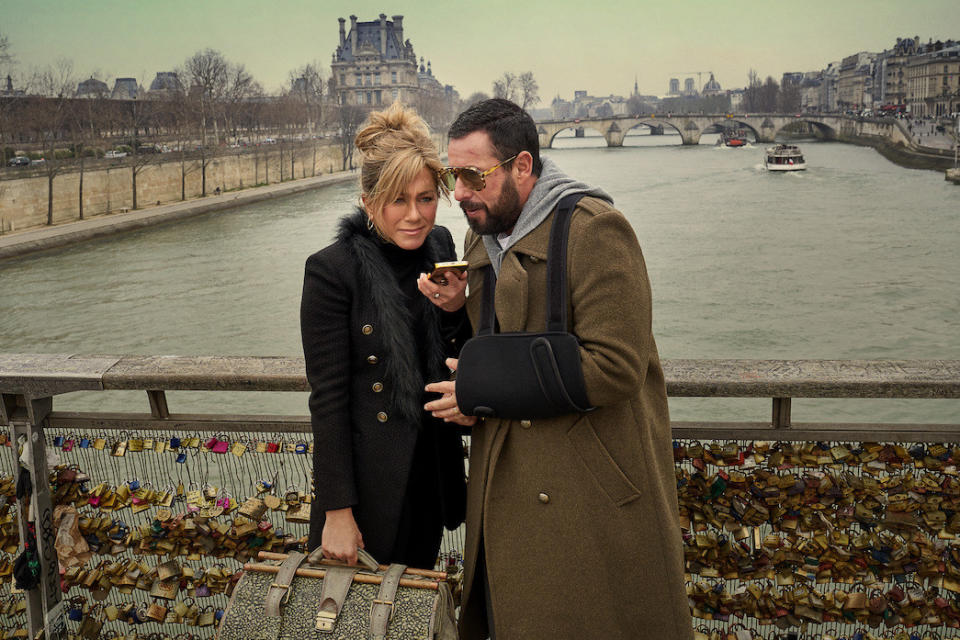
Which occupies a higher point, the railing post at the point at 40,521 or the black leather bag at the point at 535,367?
the black leather bag at the point at 535,367

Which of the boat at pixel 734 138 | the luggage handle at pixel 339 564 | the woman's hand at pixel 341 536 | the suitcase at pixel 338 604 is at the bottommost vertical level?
the suitcase at pixel 338 604

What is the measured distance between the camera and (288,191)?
105ft

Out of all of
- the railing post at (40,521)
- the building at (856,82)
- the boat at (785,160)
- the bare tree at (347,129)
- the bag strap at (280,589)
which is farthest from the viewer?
the building at (856,82)

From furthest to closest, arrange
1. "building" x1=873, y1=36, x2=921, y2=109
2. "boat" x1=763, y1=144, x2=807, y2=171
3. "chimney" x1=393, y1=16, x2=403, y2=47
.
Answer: "chimney" x1=393, y1=16, x2=403, y2=47, "building" x1=873, y1=36, x2=921, y2=109, "boat" x1=763, y1=144, x2=807, y2=171

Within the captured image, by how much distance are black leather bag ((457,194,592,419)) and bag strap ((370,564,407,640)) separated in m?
0.29

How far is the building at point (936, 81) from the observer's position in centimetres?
5484

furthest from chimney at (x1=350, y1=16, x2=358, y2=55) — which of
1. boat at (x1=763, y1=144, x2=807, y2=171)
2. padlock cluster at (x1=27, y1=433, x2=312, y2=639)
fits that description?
padlock cluster at (x1=27, y1=433, x2=312, y2=639)

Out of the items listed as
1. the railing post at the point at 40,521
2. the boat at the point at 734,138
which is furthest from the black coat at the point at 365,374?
the boat at the point at 734,138

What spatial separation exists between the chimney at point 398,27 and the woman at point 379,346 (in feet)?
270

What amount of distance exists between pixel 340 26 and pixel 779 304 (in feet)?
242

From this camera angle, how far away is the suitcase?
1.34 metres

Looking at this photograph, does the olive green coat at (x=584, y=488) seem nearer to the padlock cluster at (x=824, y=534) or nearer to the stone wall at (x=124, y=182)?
the padlock cluster at (x=824, y=534)

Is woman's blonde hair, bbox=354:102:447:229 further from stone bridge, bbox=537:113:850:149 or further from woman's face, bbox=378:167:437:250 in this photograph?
stone bridge, bbox=537:113:850:149

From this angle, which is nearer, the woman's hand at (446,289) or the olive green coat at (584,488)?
the olive green coat at (584,488)
